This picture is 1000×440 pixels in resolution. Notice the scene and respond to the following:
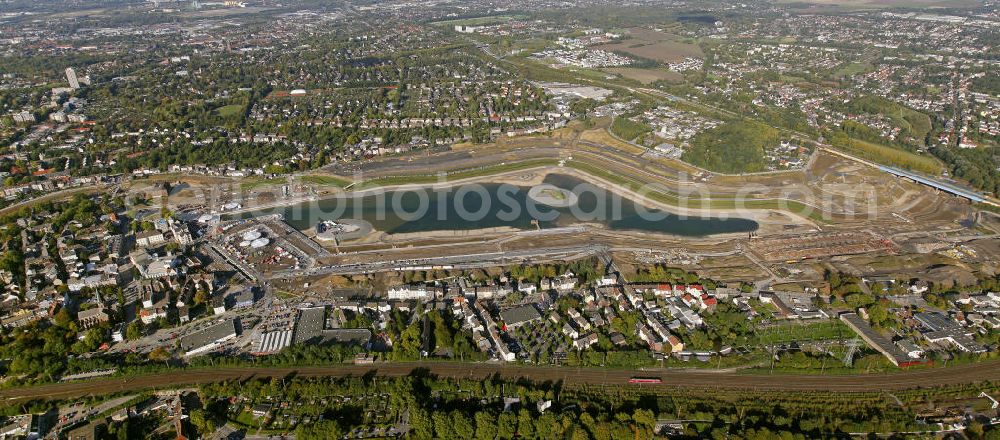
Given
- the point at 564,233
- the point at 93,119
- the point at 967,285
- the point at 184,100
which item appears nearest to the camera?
the point at 967,285

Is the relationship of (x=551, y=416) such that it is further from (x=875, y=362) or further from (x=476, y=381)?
(x=875, y=362)

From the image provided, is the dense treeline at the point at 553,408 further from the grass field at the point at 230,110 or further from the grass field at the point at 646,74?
the grass field at the point at 646,74

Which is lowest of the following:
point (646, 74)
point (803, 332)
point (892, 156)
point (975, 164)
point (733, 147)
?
point (803, 332)

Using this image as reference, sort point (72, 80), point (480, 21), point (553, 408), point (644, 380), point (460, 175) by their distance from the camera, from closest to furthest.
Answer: point (553, 408)
point (644, 380)
point (460, 175)
point (72, 80)
point (480, 21)

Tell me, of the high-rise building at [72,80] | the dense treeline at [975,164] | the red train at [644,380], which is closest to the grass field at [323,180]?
the red train at [644,380]

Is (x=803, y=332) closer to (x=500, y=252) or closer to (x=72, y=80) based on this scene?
(x=500, y=252)

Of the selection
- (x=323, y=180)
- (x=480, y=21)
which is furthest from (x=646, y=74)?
(x=480, y=21)

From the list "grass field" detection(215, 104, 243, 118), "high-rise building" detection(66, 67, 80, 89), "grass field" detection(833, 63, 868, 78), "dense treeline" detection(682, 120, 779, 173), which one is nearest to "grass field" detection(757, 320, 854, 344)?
"dense treeline" detection(682, 120, 779, 173)

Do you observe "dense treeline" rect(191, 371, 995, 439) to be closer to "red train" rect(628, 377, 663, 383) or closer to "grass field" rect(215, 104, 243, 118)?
"red train" rect(628, 377, 663, 383)

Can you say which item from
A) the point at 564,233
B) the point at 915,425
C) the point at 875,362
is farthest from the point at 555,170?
the point at 915,425
